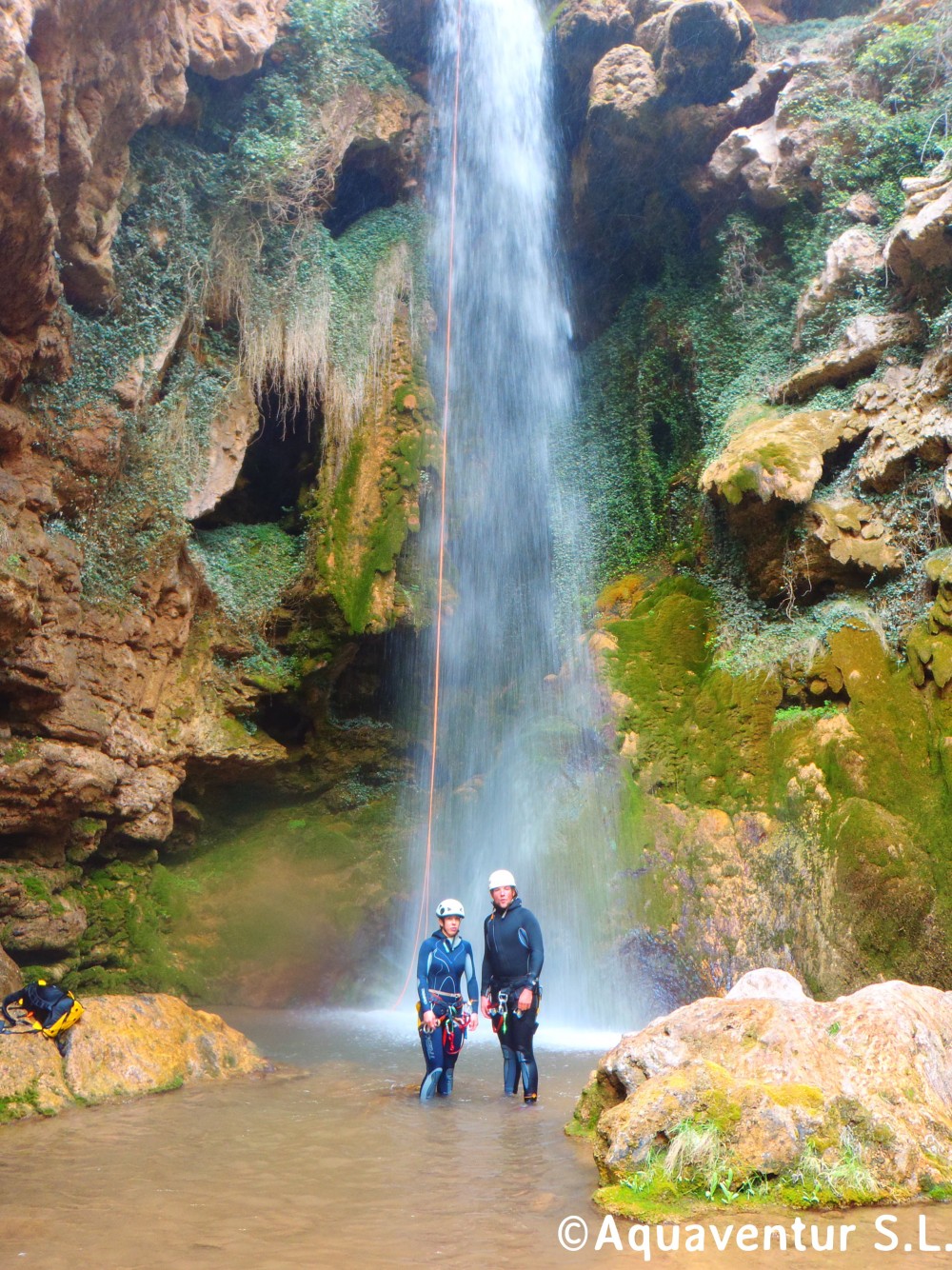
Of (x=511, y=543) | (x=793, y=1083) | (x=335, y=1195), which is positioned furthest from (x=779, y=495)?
(x=335, y=1195)

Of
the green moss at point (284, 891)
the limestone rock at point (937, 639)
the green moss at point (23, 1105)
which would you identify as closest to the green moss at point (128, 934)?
the green moss at point (284, 891)

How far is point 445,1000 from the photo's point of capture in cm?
579

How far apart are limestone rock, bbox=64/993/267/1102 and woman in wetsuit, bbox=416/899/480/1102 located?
1.66m

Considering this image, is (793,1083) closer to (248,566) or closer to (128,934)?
(128,934)

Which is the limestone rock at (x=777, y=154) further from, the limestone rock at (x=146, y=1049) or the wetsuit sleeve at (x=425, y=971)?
the limestone rock at (x=146, y=1049)

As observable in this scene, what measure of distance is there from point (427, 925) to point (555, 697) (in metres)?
3.53

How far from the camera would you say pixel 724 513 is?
1160 cm

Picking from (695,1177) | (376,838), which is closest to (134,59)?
(376,838)

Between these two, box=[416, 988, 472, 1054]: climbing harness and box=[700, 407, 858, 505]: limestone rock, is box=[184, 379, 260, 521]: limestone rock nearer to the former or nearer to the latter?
box=[700, 407, 858, 505]: limestone rock

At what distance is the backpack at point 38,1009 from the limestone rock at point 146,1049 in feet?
0.60

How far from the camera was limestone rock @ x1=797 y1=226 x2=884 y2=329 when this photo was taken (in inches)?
448

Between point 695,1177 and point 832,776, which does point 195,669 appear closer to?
point 832,776

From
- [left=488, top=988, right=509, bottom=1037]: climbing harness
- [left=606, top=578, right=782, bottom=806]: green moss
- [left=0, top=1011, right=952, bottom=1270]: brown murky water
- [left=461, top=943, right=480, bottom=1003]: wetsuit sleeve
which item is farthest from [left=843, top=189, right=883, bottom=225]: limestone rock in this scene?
[left=0, top=1011, right=952, bottom=1270]: brown murky water

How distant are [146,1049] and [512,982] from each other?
2514 millimetres
